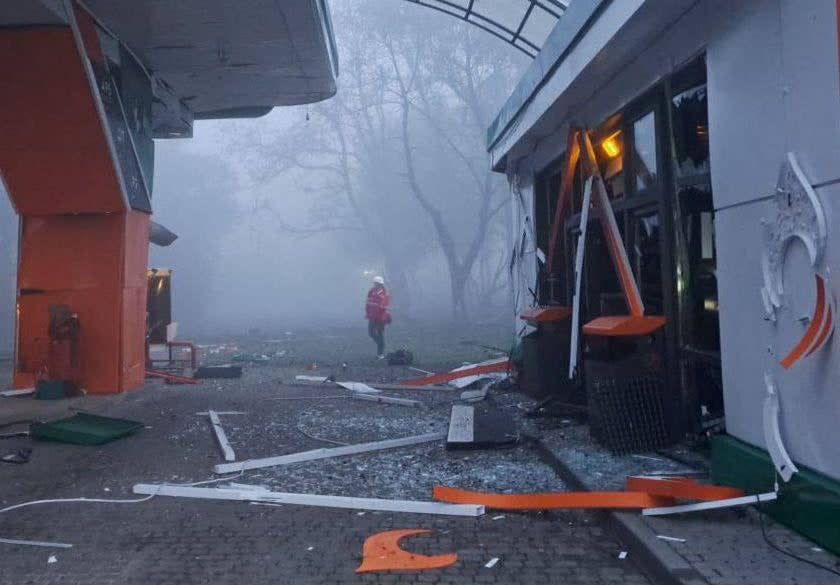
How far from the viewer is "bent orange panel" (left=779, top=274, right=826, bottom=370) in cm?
342

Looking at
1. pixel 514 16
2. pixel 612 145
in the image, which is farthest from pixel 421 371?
pixel 612 145

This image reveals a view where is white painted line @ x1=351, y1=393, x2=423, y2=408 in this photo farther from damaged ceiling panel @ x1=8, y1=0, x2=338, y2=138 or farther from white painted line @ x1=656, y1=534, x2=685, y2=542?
white painted line @ x1=656, y1=534, x2=685, y2=542

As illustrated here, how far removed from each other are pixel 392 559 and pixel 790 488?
2.15 metres

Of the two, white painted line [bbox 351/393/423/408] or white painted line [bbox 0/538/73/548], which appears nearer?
white painted line [bbox 0/538/73/548]

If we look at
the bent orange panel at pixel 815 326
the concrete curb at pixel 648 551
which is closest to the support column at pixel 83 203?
the concrete curb at pixel 648 551

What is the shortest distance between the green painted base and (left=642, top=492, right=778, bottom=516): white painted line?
Answer: 92 millimetres

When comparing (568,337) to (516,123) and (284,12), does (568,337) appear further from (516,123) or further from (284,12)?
(284,12)

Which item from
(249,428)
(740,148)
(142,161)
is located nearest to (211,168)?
(142,161)

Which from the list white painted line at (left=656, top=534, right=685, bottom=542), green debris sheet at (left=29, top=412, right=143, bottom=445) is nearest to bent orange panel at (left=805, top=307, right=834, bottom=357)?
white painted line at (left=656, top=534, right=685, bottom=542)

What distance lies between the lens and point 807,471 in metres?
3.58

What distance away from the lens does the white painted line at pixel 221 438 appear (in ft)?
20.3

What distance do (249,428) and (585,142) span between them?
463cm

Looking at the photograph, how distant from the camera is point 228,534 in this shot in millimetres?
4324

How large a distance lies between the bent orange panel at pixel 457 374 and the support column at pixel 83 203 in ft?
13.9
